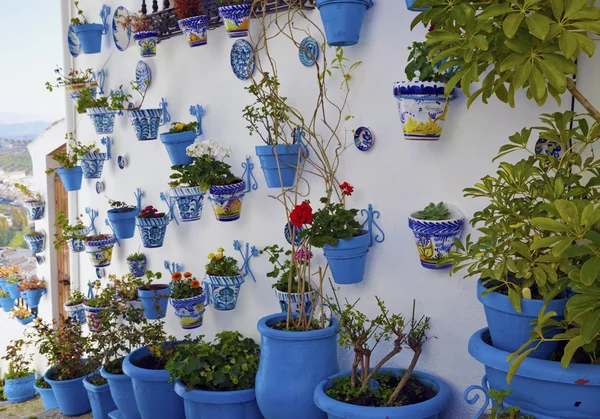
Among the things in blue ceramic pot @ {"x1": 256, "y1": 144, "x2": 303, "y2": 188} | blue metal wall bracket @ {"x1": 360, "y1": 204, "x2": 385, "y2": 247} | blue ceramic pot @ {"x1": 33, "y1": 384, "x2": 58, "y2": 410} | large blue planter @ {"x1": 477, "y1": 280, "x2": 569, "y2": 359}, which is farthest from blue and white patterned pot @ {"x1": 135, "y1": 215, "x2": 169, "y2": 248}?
large blue planter @ {"x1": 477, "y1": 280, "x2": 569, "y2": 359}

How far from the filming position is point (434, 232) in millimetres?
2152

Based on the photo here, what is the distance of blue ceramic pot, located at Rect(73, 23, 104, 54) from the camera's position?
13.5 feet

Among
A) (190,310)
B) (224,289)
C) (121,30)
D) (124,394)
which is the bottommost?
(124,394)

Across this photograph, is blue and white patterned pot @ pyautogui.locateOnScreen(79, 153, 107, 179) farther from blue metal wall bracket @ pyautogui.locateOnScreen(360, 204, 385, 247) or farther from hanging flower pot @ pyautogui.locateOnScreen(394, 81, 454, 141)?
hanging flower pot @ pyautogui.locateOnScreen(394, 81, 454, 141)

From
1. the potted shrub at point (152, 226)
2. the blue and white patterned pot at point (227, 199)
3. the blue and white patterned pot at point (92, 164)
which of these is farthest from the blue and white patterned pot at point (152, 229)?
the blue and white patterned pot at point (92, 164)

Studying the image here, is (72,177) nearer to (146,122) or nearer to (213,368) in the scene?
(146,122)

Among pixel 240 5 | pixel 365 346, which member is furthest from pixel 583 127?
pixel 240 5

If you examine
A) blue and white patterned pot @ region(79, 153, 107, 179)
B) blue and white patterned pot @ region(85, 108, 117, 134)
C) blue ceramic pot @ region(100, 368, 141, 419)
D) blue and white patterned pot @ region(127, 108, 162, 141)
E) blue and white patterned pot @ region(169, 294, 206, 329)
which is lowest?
blue ceramic pot @ region(100, 368, 141, 419)

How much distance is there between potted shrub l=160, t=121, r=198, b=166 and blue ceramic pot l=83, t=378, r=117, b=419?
1432 millimetres

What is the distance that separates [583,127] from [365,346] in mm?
1130

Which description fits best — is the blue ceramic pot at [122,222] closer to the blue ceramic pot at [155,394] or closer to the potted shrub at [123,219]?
the potted shrub at [123,219]

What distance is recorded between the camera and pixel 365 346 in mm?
2438

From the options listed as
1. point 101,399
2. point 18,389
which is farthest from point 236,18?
point 18,389

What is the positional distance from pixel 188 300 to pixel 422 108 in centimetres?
164
